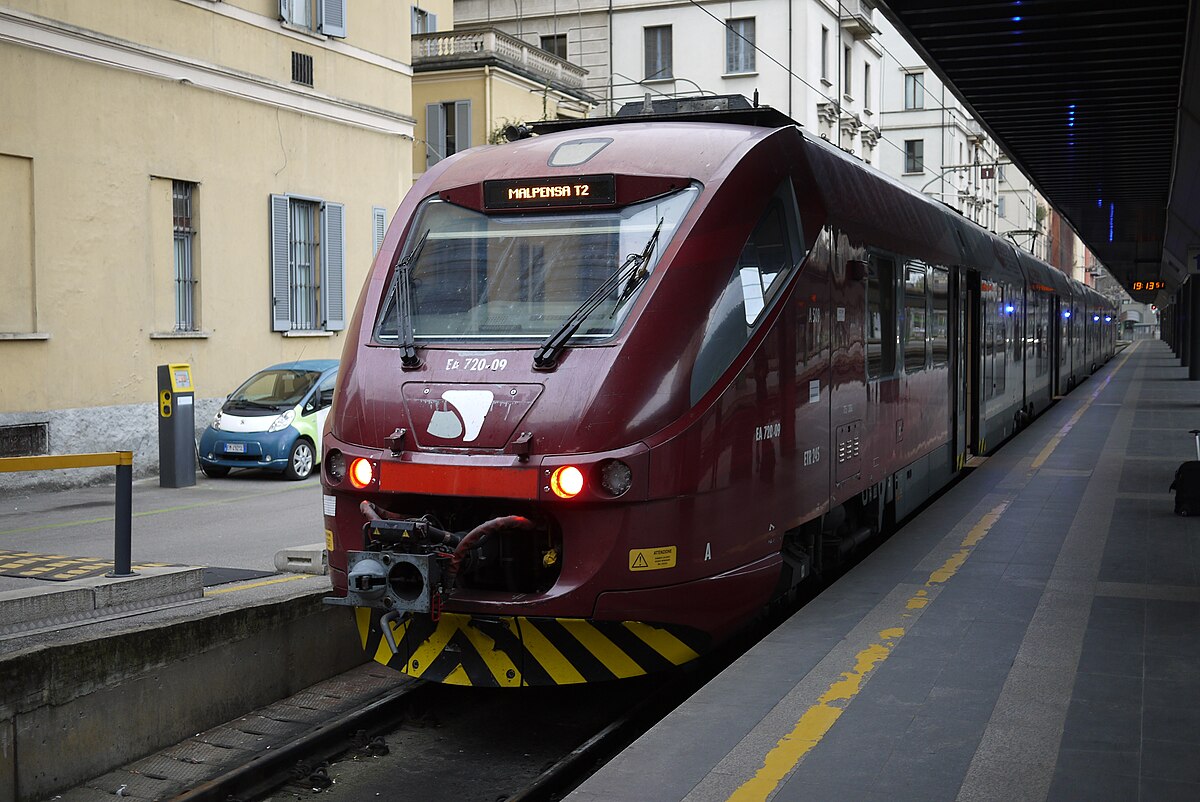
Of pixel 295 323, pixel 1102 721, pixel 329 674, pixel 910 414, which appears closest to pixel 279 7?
pixel 295 323

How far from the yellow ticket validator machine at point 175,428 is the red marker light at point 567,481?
11473 millimetres

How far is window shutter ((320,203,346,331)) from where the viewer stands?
70.8 feet

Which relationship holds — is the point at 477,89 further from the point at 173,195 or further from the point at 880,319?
the point at 880,319

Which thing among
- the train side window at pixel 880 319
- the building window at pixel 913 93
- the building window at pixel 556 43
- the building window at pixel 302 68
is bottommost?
the train side window at pixel 880 319

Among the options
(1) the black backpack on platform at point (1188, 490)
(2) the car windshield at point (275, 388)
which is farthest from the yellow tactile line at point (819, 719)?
(2) the car windshield at point (275, 388)

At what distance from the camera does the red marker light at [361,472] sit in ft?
21.0

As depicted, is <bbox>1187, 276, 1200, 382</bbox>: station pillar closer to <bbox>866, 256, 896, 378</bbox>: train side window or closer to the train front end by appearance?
<bbox>866, 256, 896, 378</bbox>: train side window

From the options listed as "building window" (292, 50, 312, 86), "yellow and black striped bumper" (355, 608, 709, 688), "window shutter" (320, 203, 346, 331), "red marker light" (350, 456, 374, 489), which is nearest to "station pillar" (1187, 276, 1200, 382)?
"window shutter" (320, 203, 346, 331)

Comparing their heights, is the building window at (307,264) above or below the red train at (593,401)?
above

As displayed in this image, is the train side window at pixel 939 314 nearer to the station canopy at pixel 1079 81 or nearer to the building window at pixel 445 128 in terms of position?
the station canopy at pixel 1079 81

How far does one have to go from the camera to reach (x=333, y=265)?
21.8 meters

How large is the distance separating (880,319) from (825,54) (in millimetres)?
34061

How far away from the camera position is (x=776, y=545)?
23.5 feet

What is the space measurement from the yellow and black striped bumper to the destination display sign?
2.23 meters
